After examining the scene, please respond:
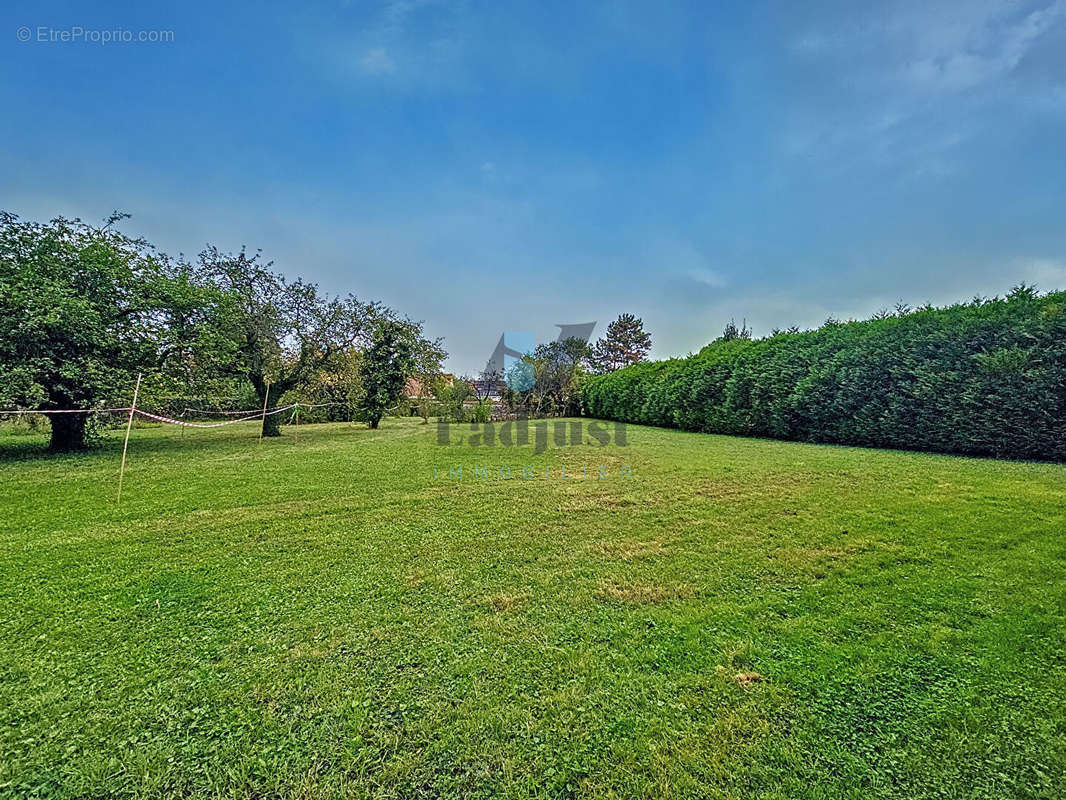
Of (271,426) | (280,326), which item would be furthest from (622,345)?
(271,426)

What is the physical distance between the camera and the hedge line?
6.05 meters

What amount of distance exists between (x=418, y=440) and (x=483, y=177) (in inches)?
304

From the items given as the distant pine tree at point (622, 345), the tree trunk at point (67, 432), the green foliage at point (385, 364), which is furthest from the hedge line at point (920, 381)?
the distant pine tree at point (622, 345)

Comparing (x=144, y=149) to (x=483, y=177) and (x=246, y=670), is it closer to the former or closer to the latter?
(x=483, y=177)

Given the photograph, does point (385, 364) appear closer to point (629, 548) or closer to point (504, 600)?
point (629, 548)

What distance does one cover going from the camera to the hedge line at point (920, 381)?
6.05 meters

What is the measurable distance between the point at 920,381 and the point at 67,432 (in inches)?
664

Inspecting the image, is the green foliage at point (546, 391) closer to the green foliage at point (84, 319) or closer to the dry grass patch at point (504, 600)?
the green foliage at point (84, 319)

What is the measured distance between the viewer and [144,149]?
8.02 meters

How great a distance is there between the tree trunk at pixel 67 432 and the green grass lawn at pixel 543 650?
5.53 metres

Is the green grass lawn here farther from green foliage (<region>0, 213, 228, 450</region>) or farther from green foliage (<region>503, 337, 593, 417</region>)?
green foliage (<region>503, 337, 593, 417</region>)

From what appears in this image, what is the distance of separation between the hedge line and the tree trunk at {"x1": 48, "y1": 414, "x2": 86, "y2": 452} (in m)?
15.6

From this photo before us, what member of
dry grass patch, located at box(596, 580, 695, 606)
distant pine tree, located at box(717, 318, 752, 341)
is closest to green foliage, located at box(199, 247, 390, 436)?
dry grass patch, located at box(596, 580, 695, 606)

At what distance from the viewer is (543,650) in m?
1.93
